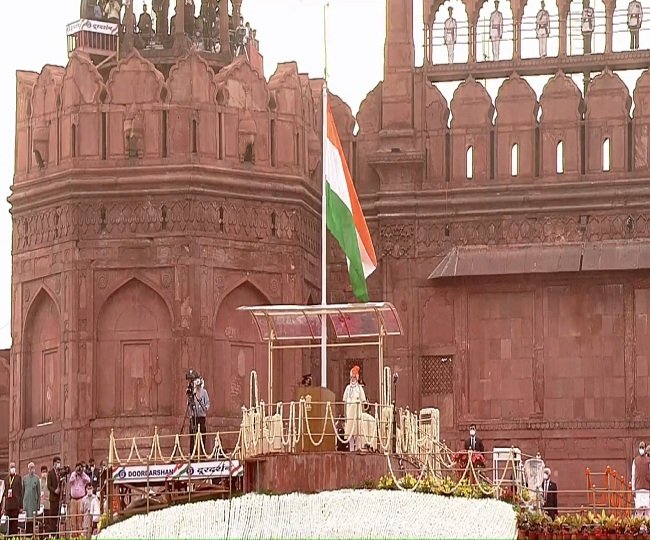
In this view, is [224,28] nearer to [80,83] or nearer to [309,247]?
[80,83]

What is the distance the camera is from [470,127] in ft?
151

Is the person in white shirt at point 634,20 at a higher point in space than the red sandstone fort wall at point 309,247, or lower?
higher

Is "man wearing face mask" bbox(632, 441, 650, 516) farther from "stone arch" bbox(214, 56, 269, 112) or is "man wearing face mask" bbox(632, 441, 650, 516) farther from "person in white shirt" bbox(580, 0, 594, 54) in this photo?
"stone arch" bbox(214, 56, 269, 112)

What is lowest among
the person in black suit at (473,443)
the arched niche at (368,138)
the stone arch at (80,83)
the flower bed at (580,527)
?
the flower bed at (580,527)

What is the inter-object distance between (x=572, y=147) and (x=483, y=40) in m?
2.63

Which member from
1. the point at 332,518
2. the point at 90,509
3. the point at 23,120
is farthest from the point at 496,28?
the point at 332,518

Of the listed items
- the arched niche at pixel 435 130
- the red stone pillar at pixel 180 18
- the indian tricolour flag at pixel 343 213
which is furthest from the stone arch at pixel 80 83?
the indian tricolour flag at pixel 343 213

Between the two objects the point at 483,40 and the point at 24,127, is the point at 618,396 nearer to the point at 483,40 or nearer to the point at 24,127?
the point at 483,40

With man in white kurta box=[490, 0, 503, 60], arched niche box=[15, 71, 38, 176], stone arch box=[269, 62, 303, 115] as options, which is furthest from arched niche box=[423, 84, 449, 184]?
arched niche box=[15, 71, 38, 176]

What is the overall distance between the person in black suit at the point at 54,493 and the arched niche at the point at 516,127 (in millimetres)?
10606

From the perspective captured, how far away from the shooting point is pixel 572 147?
150 ft

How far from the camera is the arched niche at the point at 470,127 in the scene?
1812 inches

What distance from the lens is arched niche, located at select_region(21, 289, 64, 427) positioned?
145 feet

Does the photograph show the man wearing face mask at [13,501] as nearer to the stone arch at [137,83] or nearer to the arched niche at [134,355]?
the arched niche at [134,355]
